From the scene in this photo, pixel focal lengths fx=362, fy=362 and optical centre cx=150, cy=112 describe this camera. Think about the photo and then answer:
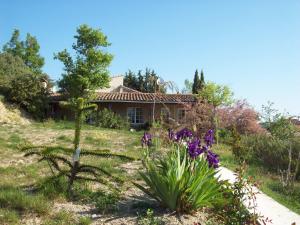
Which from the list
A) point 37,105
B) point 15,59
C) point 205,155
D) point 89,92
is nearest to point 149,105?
point 89,92

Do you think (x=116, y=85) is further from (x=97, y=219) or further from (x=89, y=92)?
(x=97, y=219)

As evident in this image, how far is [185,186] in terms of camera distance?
205 inches

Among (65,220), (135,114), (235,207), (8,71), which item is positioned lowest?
(65,220)

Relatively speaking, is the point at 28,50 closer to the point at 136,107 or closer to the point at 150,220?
the point at 136,107

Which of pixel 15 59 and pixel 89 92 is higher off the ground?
pixel 15 59

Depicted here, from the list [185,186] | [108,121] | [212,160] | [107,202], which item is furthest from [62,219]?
[108,121]

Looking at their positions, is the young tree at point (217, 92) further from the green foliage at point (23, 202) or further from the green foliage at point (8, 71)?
the green foliage at point (23, 202)

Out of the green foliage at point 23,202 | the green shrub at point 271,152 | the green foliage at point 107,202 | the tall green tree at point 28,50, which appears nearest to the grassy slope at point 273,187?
the green shrub at point 271,152

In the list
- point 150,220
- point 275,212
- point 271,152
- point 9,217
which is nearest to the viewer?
point 9,217

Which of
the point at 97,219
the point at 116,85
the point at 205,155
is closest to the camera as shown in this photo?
the point at 97,219

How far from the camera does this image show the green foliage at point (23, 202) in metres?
5.17

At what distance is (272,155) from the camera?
1290 cm

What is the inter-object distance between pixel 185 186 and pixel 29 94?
2639 cm

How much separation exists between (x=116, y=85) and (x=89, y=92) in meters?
10.6
